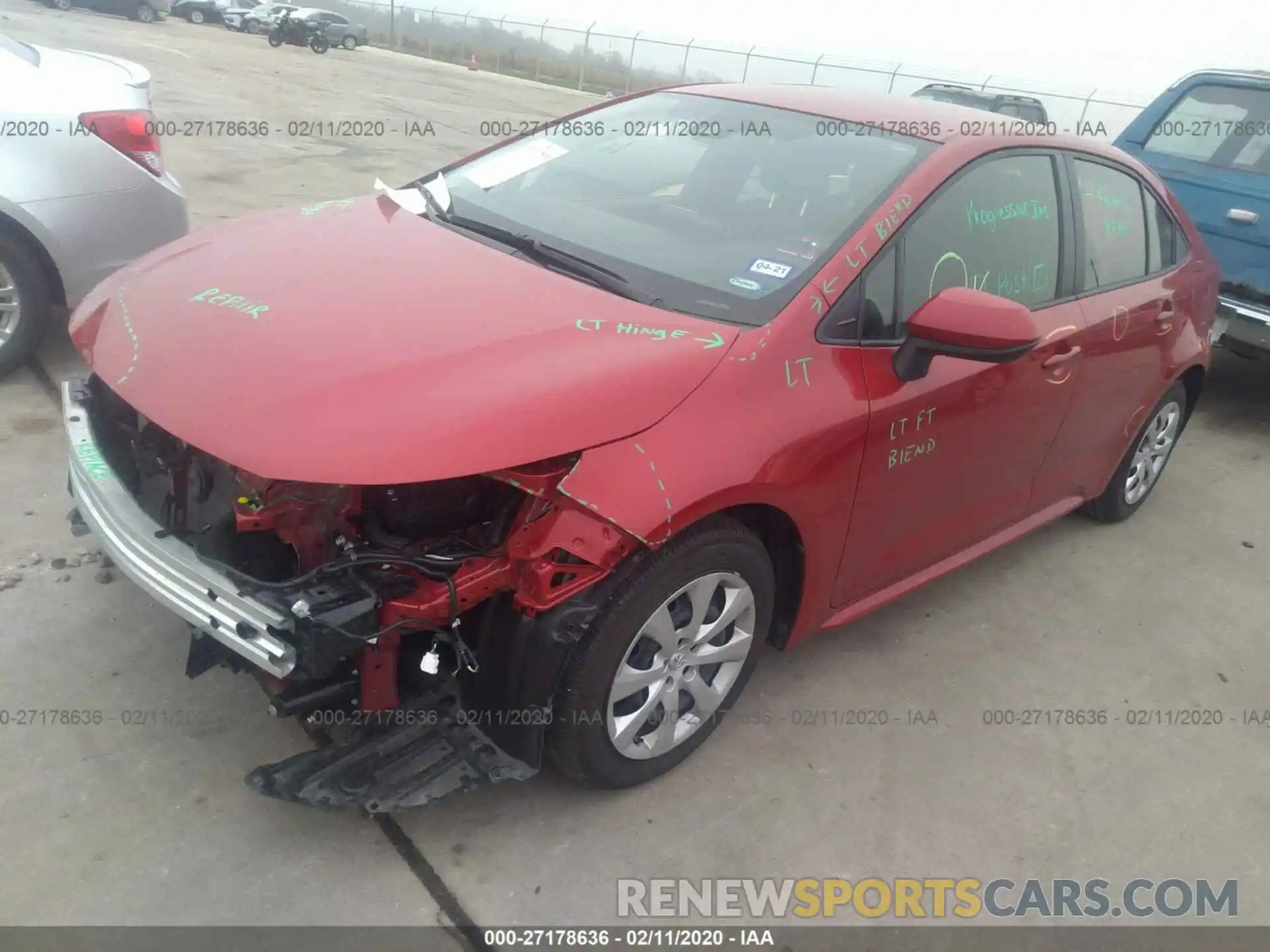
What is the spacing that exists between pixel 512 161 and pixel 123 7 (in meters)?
32.8

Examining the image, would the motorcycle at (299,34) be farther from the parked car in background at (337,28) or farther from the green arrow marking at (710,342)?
the green arrow marking at (710,342)

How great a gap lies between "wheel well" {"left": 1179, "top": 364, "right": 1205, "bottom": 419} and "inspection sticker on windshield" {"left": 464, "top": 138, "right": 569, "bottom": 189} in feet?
9.26

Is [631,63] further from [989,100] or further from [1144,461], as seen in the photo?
[1144,461]

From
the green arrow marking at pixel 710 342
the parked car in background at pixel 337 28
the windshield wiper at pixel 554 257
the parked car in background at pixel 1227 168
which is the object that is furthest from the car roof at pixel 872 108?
the parked car in background at pixel 337 28

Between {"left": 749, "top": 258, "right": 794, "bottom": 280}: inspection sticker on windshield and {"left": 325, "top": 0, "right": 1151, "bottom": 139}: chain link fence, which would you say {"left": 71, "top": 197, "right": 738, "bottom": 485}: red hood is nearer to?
{"left": 749, "top": 258, "right": 794, "bottom": 280}: inspection sticker on windshield

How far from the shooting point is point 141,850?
2.26 m

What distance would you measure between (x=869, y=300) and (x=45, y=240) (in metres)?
3.51

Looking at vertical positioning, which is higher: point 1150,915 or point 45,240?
point 45,240

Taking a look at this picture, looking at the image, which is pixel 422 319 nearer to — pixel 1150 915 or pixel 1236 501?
pixel 1150 915

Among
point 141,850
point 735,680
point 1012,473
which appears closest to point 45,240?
point 141,850

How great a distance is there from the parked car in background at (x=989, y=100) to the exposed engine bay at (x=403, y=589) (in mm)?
13625

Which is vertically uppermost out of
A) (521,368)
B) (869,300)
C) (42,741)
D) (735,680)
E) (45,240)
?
(869,300)

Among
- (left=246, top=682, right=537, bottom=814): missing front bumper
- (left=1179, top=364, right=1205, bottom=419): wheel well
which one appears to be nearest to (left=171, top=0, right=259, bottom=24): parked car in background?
(left=1179, top=364, right=1205, bottom=419): wheel well

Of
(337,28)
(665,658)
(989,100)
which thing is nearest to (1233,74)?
(665,658)
